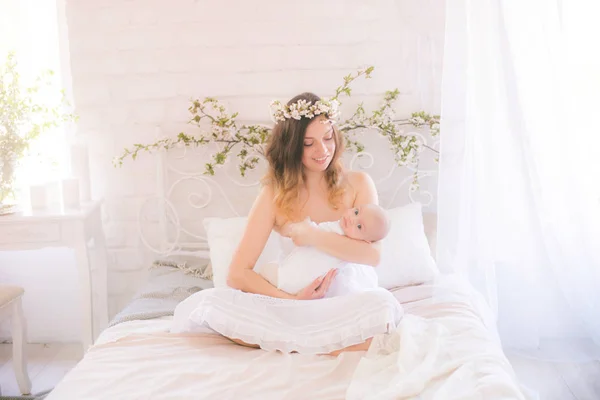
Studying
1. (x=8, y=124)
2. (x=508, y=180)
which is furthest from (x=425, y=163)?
(x=8, y=124)

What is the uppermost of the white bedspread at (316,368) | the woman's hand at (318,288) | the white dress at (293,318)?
the woman's hand at (318,288)

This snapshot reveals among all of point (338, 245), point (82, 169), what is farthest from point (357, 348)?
point (82, 169)

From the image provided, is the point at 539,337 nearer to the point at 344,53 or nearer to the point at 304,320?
the point at 304,320

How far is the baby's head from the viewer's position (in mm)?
2166

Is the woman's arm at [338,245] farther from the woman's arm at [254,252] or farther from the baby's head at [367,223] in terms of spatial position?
the woman's arm at [254,252]

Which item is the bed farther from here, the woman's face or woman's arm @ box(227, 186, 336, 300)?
the woman's face

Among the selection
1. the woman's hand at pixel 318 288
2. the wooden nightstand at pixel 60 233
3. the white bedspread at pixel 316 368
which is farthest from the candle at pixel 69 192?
the woman's hand at pixel 318 288

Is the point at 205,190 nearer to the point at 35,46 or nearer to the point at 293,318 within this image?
the point at 35,46

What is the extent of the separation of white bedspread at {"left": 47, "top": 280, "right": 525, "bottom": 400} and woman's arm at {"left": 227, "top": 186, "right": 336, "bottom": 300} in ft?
0.84

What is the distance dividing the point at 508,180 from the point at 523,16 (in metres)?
0.40

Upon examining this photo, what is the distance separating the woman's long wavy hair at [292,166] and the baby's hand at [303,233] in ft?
0.39

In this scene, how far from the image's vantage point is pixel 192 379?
5.81ft

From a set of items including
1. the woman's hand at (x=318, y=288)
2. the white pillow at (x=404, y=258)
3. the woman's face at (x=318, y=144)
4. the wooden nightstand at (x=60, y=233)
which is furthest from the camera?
the wooden nightstand at (x=60, y=233)

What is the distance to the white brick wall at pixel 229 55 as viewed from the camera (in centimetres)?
294
